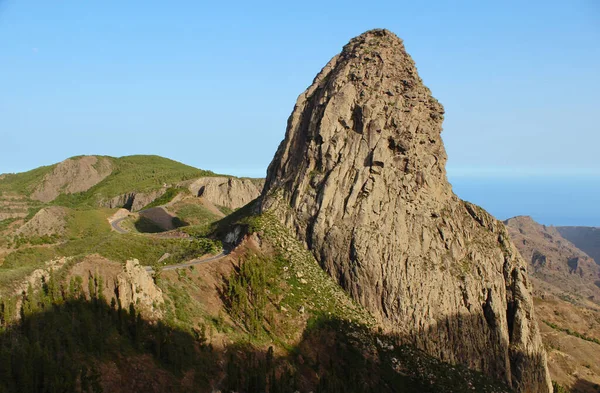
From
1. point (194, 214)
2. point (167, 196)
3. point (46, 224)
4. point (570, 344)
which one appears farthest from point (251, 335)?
point (167, 196)

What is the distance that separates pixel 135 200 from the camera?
122 m

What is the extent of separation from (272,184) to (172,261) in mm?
14404

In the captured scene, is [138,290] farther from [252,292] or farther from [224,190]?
[224,190]

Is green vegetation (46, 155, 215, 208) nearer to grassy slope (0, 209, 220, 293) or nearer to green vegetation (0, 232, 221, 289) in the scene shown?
grassy slope (0, 209, 220, 293)

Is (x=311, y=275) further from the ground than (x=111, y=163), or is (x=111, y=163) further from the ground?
(x=111, y=163)

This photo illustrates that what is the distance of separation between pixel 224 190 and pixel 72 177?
58614 mm

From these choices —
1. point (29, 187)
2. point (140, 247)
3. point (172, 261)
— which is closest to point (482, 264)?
point (172, 261)

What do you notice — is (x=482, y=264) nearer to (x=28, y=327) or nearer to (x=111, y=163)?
(x=28, y=327)

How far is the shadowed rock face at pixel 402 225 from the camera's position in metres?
49.9

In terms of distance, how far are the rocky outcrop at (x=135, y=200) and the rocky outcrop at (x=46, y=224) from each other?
33.1 meters

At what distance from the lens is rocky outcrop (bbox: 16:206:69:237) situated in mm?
80688

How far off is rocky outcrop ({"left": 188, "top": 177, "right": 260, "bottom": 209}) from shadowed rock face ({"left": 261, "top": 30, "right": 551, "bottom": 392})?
220 ft

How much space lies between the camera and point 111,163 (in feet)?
560

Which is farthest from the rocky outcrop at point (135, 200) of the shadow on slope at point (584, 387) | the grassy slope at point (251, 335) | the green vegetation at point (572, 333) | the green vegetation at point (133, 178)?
the shadow on slope at point (584, 387)
